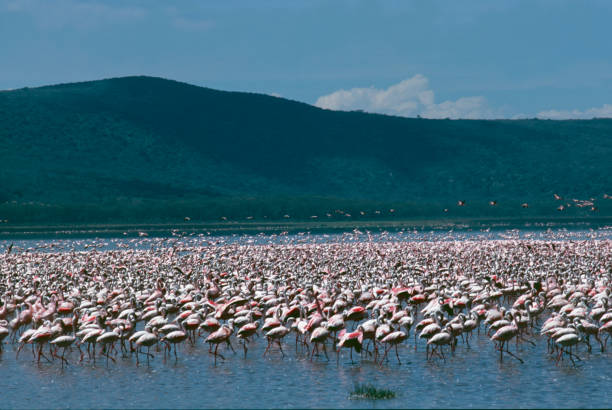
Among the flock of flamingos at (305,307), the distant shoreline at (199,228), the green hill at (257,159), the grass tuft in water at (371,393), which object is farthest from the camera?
the green hill at (257,159)

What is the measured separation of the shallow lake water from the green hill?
83.7 m

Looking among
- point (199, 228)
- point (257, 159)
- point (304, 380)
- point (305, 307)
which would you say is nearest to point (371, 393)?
Result: point (304, 380)

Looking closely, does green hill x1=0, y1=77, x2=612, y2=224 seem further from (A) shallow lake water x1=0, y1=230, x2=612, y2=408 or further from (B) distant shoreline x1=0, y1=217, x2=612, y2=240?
(A) shallow lake water x1=0, y1=230, x2=612, y2=408

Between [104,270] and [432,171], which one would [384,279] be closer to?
[104,270]

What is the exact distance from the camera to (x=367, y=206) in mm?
125062

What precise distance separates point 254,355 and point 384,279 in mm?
10023

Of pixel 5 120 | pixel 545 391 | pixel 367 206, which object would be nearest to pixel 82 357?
pixel 545 391

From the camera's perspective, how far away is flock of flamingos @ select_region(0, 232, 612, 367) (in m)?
19.0

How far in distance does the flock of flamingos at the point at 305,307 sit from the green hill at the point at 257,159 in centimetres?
7135

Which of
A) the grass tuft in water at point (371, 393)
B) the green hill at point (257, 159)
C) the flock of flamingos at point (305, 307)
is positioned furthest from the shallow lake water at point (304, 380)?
the green hill at point (257, 159)

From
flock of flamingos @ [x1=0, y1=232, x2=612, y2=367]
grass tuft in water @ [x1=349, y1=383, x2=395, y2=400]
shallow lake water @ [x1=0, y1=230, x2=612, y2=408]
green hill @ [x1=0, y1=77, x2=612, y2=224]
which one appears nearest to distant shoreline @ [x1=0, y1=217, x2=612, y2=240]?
green hill @ [x1=0, y1=77, x2=612, y2=224]

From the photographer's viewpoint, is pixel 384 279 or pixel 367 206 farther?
pixel 367 206

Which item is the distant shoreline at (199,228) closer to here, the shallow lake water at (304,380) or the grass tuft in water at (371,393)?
the shallow lake water at (304,380)

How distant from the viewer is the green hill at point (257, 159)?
11650 centimetres
